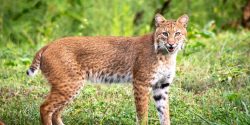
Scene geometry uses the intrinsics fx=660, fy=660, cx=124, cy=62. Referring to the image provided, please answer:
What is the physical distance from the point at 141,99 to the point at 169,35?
77 cm

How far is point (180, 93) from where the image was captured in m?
8.29

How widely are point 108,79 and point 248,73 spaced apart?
235 centimetres

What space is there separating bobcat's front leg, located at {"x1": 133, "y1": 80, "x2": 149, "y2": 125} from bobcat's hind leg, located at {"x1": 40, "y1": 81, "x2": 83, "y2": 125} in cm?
65

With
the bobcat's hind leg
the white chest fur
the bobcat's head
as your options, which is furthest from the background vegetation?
the bobcat's head

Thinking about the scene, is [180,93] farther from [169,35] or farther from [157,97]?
[169,35]

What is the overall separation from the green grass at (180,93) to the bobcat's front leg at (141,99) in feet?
0.48

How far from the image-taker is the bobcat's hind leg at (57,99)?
6945mm

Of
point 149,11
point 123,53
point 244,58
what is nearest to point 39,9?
point 149,11

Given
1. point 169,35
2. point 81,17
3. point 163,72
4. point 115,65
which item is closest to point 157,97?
point 163,72

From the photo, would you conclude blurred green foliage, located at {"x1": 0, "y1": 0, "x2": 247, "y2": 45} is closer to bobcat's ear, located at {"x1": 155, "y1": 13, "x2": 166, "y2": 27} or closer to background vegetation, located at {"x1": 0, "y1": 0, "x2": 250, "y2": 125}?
background vegetation, located at {"x1": 0, "y1": 0, "x2": 250, "y2": 125}

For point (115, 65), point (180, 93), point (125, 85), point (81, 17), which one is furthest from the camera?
point (81, 17)

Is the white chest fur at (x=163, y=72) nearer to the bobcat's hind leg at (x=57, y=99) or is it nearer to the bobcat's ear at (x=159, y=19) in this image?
the bobcat's ear at (x=159, y=19)

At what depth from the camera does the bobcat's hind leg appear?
695cm

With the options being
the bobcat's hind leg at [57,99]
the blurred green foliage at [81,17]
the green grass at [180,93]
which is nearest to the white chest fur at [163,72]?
the green grass at [180,93]
